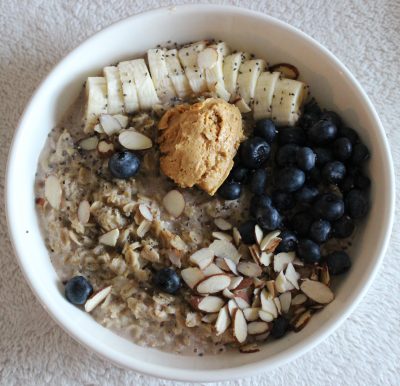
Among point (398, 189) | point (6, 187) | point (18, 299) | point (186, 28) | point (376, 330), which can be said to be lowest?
point (18, 299)

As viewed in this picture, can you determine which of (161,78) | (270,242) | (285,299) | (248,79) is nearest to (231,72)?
(248,79)

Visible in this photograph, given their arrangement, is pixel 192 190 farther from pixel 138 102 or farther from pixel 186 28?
pixel 186 28

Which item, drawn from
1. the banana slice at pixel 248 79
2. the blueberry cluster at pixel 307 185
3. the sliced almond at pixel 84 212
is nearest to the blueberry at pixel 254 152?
the blueberry cluster at pixel 307 185

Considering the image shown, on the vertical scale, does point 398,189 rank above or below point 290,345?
above

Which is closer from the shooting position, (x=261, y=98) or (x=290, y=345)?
(x=290, y=345)

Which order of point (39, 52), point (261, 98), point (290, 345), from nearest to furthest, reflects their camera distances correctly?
point (290, 345)
point (261, 98)
point (39, 52)

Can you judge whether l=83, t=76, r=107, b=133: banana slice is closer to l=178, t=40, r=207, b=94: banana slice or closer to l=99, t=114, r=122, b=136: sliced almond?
l=99, t=114, r=122, b=136: sliced almond

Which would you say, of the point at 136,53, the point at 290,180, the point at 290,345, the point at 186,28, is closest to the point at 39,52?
the point at 136,53
